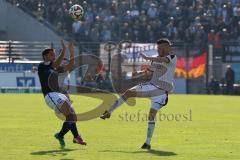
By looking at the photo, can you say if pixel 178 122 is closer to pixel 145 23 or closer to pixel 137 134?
pixel 137 134

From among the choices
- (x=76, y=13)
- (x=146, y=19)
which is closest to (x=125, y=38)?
(x=146, y=19)

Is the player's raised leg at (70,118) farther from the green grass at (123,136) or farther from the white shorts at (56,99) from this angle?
the green grass at (123,136)

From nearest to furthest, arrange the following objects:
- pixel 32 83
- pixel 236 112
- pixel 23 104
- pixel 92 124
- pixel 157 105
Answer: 1. pixel 157 105
2. pixel 92 124
3. pixel 236 112
4. pixel 23 104
5. pixel 32 83

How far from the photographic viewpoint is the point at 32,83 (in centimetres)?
3900

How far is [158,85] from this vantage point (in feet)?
49.3

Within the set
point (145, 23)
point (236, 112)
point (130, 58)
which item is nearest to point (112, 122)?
point (236, 112)

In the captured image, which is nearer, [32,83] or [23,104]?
[23,104]

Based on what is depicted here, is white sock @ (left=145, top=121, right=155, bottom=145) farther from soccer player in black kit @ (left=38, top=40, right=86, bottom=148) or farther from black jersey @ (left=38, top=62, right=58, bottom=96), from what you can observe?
black jersey @ (left=38, top=62, right=58, bottom=96)

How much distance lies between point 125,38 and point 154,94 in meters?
29.6

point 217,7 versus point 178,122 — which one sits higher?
point 217,7

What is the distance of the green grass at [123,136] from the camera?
13373 millimetres

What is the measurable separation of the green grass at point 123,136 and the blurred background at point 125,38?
46.1 feet

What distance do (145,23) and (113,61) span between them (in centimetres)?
492

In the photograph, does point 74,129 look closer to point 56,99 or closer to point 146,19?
point 56,99
